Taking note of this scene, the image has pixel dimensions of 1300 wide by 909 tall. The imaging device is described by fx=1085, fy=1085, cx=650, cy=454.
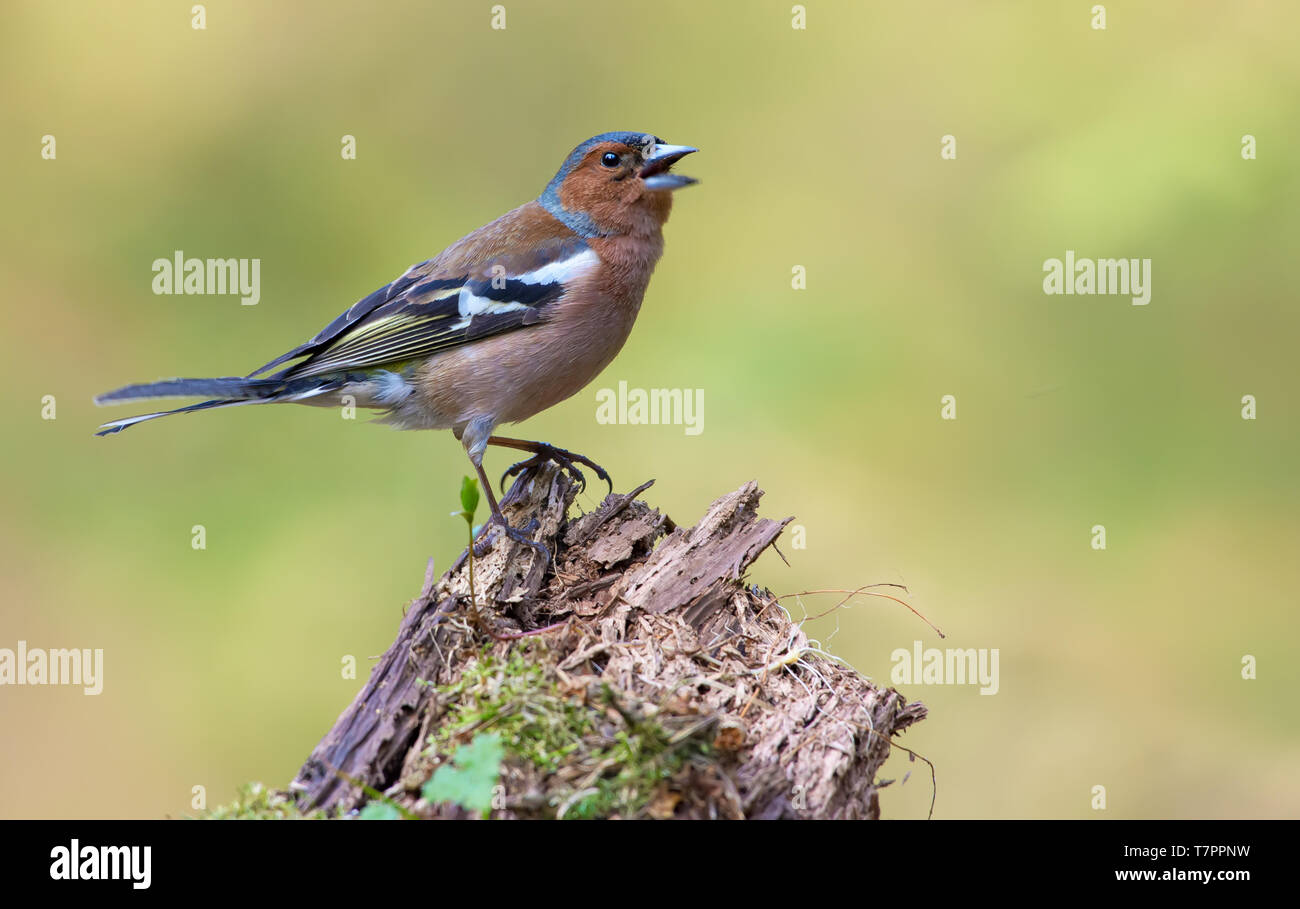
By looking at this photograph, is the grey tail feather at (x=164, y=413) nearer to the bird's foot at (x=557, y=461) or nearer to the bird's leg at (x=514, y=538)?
the bird's foot at (x=557, y=461)

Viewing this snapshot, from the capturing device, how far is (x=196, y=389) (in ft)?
17.4

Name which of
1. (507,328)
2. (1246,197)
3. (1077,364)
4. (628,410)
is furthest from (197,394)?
(1246,197)

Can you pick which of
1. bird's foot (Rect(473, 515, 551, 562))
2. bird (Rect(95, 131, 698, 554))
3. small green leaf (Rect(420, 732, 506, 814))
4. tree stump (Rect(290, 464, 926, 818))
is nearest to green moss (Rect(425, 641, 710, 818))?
tree stump (Rect(290, 464, 926, 818))

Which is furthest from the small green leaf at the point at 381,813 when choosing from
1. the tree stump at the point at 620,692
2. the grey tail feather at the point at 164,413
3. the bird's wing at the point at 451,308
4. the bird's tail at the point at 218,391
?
the bird's wing at the point at 451,308

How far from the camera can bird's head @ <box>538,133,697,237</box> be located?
20.1 feet

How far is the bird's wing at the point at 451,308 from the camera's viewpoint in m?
5.84

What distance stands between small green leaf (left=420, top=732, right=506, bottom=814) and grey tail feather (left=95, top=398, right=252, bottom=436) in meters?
3.03

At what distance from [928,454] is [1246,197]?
331cm

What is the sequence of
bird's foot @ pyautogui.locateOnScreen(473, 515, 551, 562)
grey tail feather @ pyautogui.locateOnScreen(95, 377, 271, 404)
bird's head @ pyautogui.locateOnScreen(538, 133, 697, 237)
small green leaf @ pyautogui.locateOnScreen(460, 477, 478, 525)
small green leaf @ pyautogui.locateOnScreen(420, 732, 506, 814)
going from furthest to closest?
1. bird's head @ pyautogui.locateOnScreen(538, 133, 697, 237)
2. grey tail feather @ pyautogui.locateOnScreen(95, 377, 271, 404)
3. bird's foot @ pyautogui.locateOnScreen(473, 515, 551, 562)
4. small green leaf @ pyautogui.locateOnScreen(460, 477, 478, 525)
5. small green leaf @ pyautogui.locateOnScreen(420, 732, 506, 814)

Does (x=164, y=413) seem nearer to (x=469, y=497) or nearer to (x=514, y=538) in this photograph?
(x=514, y=538)

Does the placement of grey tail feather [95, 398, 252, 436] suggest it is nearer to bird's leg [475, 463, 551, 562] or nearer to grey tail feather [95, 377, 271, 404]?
grey tail feather [95, 377, 271, 404]

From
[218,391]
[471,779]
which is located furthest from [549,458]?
[471,779]

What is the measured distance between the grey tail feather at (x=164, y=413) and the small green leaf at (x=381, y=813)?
2814 millimetres

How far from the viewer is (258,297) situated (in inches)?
392
